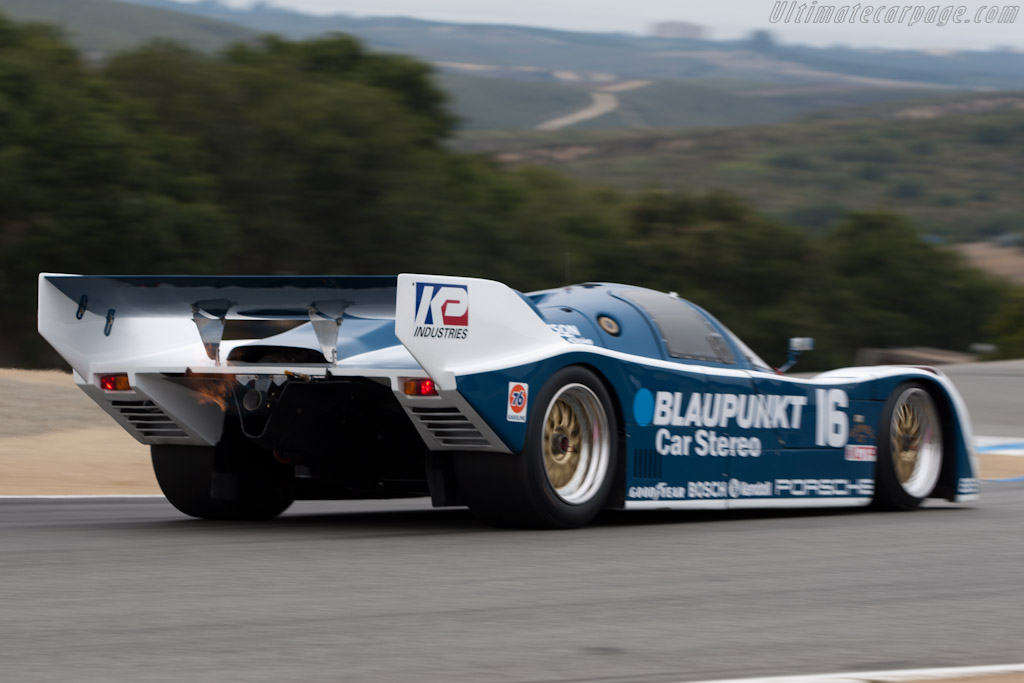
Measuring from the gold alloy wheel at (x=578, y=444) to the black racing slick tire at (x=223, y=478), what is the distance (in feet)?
6.04

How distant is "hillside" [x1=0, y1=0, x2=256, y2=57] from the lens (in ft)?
519

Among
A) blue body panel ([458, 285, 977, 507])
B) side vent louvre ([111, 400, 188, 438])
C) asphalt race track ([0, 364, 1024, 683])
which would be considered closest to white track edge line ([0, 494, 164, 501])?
asphalt race track ([0, 364, 1024, 683])

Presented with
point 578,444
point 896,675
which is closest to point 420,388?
point 578,444

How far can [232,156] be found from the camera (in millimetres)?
44094

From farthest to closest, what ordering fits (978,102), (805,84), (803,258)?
A: 1. (805,84)
2. (978,102)
3. (803,258)

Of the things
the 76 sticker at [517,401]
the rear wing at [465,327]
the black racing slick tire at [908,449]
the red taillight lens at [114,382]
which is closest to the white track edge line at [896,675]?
the rear wing at [465,327]

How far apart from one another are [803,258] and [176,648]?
54.7 metres

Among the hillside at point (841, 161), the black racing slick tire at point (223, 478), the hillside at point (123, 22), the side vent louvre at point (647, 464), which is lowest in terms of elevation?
the black racing slick tire at point (223, 478)

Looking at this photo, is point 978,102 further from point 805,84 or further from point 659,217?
point 659,217

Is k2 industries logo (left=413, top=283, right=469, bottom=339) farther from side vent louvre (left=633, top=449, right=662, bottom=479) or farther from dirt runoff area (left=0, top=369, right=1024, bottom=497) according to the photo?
dirt runoff area (left=0, top=369, right=1024, bottom=497)

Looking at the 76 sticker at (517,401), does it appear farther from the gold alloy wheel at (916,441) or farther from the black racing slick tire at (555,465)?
the gold alloy wheel at (916,441)

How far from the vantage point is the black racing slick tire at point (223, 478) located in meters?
8.06

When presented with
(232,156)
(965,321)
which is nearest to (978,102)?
(965,321)

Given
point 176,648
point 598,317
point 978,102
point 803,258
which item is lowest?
point 176,648
